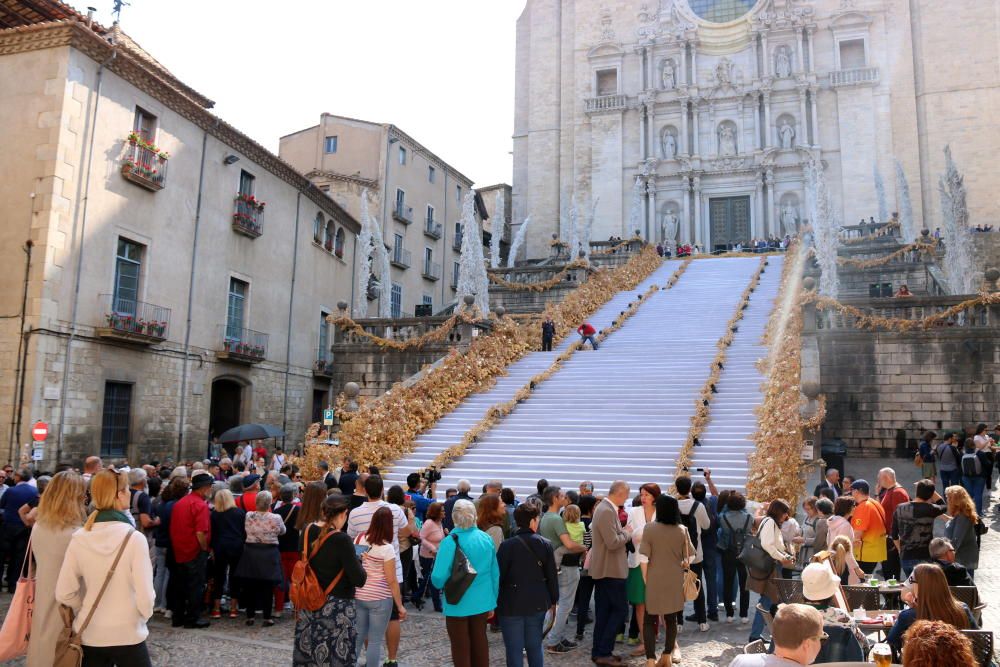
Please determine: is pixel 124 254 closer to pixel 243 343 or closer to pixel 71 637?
pixel 243 343

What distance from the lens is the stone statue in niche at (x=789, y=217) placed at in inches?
1641

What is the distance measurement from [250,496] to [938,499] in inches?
291

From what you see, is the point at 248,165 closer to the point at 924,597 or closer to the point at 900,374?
the point at 900,374

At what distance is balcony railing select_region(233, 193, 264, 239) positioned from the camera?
24.6 meters


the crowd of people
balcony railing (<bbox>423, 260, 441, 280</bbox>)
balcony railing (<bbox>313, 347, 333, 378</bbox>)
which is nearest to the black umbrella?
the crowd of people

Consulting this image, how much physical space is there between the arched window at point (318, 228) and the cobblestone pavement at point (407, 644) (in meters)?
22.2

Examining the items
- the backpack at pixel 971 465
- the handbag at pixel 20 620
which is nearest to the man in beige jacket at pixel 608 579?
the handbag at pixel 20 620

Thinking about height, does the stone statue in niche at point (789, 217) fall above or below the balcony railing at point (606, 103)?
below

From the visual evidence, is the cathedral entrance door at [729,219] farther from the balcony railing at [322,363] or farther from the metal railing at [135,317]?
the metal railing at [135,317]

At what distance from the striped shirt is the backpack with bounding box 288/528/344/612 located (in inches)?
22.0

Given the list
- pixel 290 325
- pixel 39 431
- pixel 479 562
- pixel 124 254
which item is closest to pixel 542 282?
pixel 290 325

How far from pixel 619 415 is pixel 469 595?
10.2m

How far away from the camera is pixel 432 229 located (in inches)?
1628

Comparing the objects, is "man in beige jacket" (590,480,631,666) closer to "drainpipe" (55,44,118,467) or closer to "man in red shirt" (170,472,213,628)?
"man in red shirt" (170,472,213,628)
